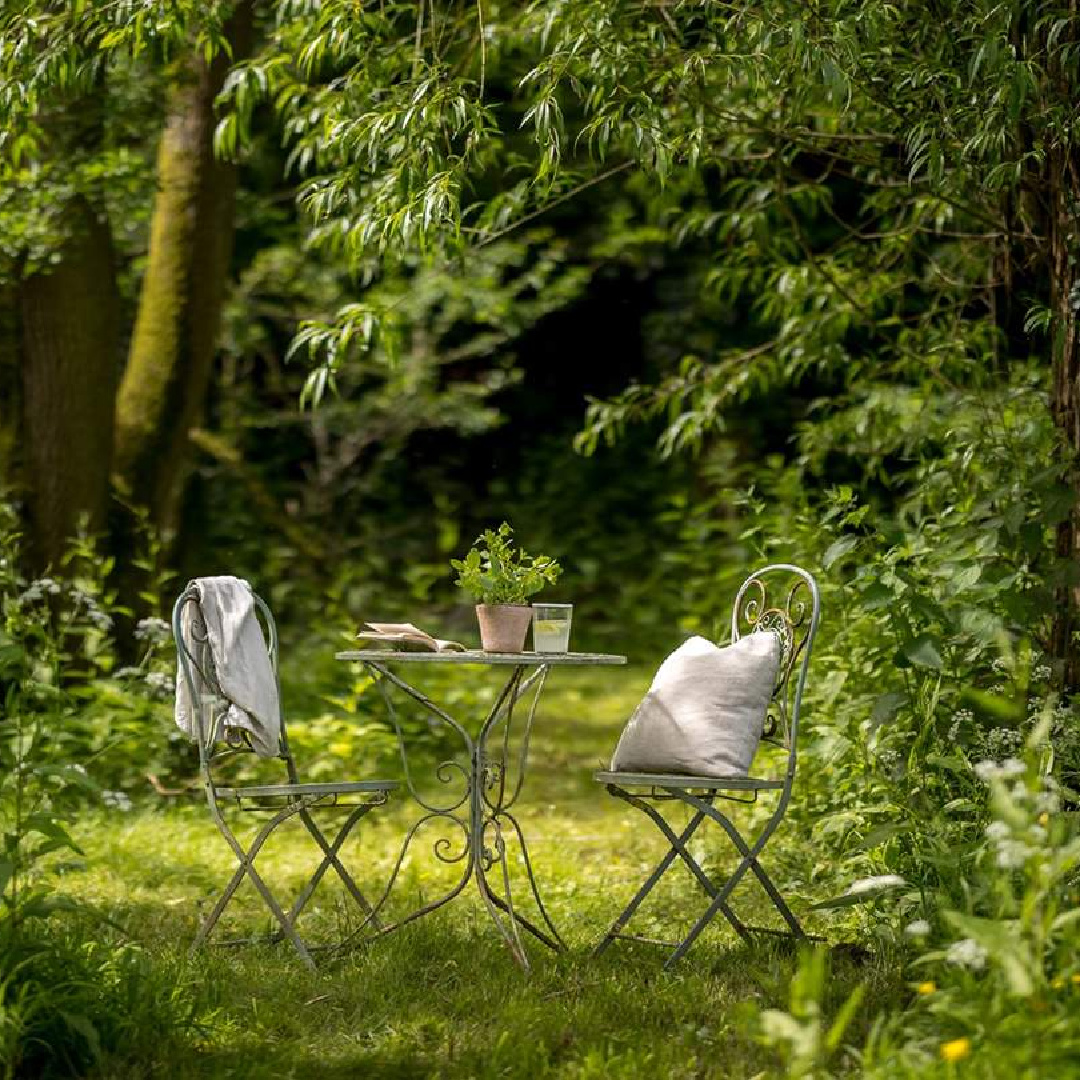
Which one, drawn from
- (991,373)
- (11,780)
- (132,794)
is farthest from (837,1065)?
(132,794)

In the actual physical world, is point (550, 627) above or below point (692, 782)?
above

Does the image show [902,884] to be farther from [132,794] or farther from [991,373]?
[132,794]

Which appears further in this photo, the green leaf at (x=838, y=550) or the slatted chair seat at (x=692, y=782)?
the green leaf at (x=838, y=550)

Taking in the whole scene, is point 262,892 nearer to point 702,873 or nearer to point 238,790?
point 238,790

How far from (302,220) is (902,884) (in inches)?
367

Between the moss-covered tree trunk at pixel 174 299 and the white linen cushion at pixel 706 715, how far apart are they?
152 inches

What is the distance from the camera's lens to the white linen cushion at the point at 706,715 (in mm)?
4105

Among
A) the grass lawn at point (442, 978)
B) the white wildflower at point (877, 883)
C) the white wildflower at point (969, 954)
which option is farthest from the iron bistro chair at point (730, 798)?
the white wildflower at point (969, 954)

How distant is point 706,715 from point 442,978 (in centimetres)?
90

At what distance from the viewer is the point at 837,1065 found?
3209 millimetres

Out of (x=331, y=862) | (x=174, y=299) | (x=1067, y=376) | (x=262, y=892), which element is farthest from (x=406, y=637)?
(x=174, y=299)

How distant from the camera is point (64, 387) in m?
7.14

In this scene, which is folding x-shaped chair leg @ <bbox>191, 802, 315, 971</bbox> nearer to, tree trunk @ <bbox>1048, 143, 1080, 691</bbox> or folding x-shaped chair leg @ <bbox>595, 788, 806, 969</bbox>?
folding x-shaped chair leg @ <bbox>595, 788, 806, 969</bbox>

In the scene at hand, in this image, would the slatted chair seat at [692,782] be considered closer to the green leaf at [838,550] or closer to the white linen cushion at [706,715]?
the white linen cushion at [706,715]
